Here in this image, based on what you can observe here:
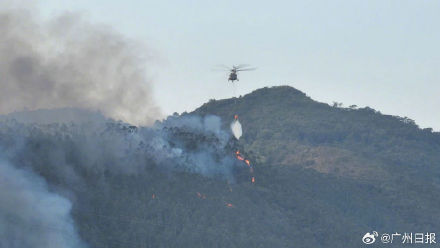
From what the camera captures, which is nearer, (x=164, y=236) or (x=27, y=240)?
(x=27, y=240)

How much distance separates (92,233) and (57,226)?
10446 millimetres

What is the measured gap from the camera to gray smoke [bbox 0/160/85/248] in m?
172

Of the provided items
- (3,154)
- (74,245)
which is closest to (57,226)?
(74,245)

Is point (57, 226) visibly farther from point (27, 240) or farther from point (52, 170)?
point (52, 170)

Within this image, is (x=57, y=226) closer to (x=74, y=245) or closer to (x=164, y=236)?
(x=74, y=245)

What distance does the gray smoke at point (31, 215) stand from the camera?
563 ft

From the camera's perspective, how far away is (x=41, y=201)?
178 metres

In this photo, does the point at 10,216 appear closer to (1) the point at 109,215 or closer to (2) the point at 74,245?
(2) the point at 74,245

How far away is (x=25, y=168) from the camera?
187625mm

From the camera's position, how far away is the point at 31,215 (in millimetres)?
173125

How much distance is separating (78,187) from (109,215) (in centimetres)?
634

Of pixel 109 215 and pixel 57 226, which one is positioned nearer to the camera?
pixel 57 226

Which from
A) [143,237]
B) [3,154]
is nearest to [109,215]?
[143,237]

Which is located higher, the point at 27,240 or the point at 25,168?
the point at 25,168
